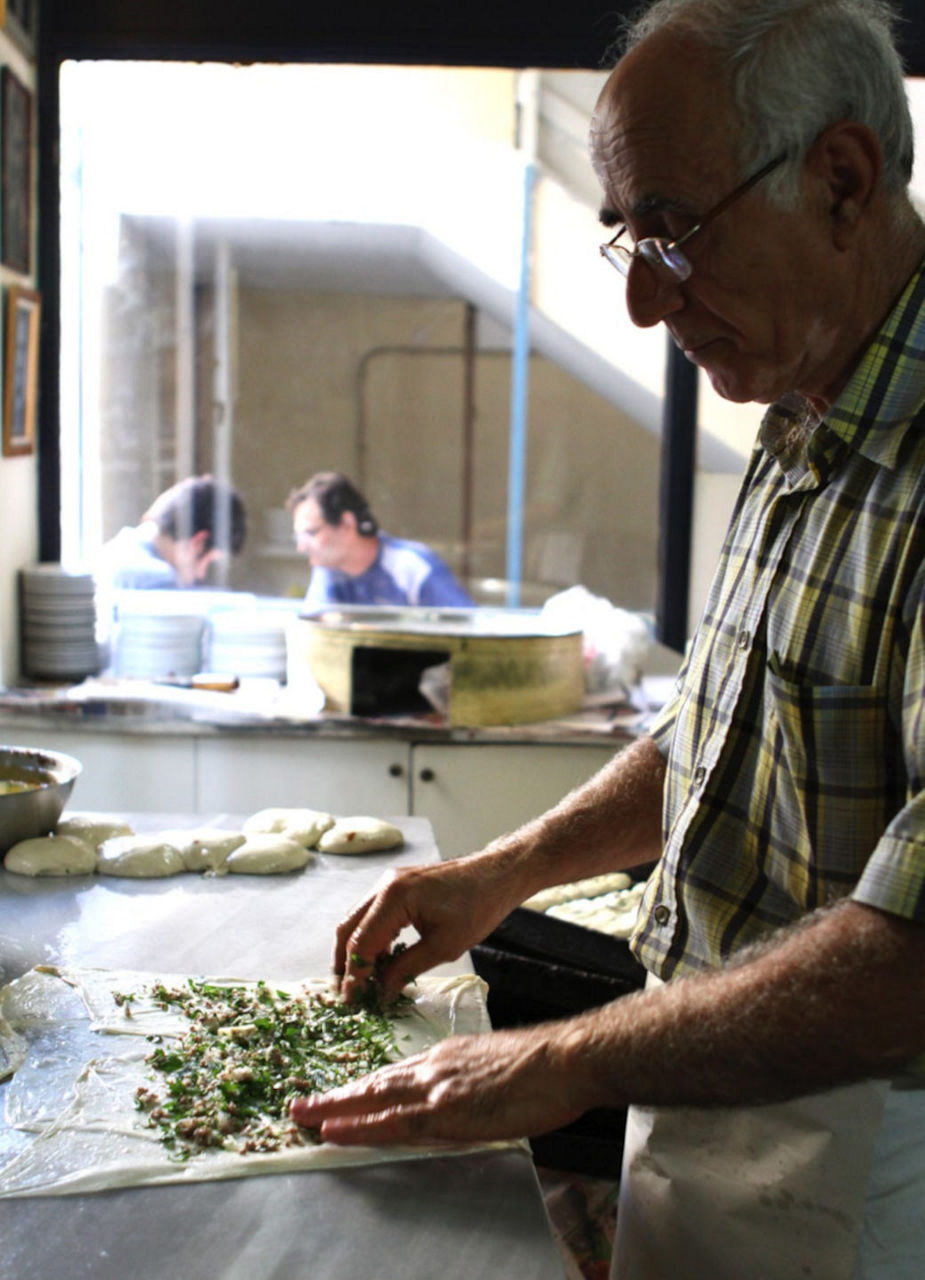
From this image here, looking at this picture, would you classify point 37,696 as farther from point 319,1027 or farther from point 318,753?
point 319,1027

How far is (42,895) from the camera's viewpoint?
6.63ft

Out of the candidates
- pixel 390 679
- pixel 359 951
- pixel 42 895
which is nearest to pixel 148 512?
pixel 390 679

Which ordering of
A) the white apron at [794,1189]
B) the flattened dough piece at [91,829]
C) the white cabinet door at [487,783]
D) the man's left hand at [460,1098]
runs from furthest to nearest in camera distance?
the white cabinet door at [487,783] → the flattened dough piece at [91,829] → the white apron at [794,1189] → the man's left hand at [460,1098]

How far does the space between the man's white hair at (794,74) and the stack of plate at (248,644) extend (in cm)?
314

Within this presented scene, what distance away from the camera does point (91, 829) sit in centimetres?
227

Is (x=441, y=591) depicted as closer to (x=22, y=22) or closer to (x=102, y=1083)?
(x=22, y=22)

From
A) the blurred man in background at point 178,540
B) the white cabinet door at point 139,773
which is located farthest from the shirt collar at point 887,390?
the blurred man in background at point 178,540

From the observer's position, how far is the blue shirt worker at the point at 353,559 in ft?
15.5

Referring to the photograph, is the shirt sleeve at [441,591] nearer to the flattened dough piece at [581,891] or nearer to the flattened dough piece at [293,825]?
the flattened dough piece at [581,891]

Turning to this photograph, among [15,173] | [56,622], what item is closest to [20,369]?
[15,173]

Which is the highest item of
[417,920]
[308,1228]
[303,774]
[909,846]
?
[909,846]

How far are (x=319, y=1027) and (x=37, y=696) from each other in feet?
8.77

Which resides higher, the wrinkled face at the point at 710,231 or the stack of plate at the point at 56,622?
the wrinkled face at the point at 710,231

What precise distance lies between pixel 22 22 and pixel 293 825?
3.10 meters
